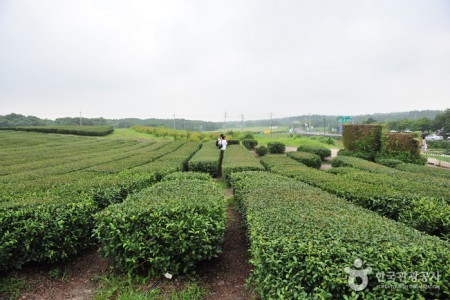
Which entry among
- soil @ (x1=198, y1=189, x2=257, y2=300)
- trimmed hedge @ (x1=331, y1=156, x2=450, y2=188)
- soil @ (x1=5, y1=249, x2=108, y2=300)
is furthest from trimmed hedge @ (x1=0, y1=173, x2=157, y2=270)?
trimmed hedge @ (x1=331, y1=156, x2=450, y2=188)

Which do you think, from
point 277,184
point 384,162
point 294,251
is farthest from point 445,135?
point 294,251

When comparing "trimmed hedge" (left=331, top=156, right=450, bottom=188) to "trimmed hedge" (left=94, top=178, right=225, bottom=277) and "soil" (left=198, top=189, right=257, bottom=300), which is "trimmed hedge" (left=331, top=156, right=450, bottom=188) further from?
"trimmed hedge" (left=94, top=178, right=225, bottom=277)

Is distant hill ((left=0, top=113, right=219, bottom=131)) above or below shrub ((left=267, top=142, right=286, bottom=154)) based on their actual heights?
above

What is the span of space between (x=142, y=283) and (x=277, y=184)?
3450 mm

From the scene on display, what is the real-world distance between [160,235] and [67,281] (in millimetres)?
1659

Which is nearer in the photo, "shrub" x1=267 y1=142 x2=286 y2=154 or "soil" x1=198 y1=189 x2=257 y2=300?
"soil" x1=198 y1=189 x2=257 y2=300

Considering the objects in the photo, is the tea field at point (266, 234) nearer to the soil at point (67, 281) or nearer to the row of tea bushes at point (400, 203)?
the row of tea bushes at point (400, 203)

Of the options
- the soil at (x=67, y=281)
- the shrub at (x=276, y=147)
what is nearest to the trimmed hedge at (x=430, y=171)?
the soil at (x=67, y=281)

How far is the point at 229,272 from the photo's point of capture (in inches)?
155

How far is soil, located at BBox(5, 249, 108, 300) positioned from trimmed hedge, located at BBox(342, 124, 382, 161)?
55.6ft

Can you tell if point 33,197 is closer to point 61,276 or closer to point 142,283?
point 61,276

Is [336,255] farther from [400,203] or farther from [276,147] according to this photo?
[276,147]

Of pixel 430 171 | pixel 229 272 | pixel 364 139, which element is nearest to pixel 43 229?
pixel 229 272

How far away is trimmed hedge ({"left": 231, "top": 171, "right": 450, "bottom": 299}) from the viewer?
7.40ft
